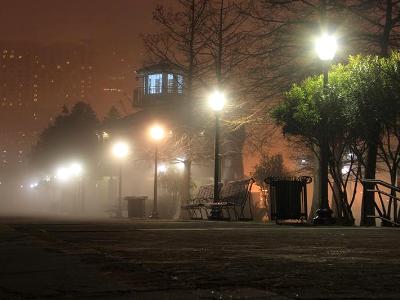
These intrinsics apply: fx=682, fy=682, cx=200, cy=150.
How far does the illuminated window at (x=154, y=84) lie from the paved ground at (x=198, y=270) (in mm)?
54816

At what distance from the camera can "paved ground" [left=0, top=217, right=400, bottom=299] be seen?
14.4 feet

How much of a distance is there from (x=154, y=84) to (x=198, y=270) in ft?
196

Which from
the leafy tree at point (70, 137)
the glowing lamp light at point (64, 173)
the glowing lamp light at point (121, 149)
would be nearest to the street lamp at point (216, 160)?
the glowing lamp light at point (121, 149)

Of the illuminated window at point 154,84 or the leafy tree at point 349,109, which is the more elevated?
the illuminated window at point 154,84

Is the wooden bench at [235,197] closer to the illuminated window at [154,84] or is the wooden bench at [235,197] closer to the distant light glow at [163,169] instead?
the distant light glow at [163,169]

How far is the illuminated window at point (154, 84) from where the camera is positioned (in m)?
63.4

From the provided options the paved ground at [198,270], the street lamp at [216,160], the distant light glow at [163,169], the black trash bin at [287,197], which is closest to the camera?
the paved ground at [198,270]

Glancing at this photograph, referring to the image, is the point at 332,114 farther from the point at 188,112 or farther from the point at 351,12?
the point at 188,112

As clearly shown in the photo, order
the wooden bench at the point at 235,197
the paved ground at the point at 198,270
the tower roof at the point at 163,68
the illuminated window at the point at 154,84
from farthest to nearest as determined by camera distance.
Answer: the illuminated window at the point at 154,84 → the tower roof at the point at 163,68 → the wooden bench at the point at 235,197 → the paved ground at the point at 198,270

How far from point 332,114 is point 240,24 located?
520 inches

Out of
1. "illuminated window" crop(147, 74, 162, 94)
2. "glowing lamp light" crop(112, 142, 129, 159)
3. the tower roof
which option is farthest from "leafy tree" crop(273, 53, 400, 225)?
"illuminated window" crop(147, 74, 162, 94)

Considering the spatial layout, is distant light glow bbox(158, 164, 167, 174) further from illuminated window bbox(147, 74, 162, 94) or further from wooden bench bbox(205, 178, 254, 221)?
wooden bench bbox(205, 178, 254, 221)

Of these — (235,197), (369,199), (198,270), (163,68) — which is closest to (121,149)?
(163,68)

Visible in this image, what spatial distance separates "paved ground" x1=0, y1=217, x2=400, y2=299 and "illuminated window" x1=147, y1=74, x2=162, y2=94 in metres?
54.8
